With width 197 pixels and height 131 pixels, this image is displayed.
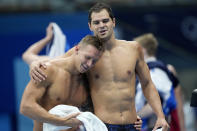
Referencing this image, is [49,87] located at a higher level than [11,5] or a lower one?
lower

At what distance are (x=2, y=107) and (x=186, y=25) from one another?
11.4 feet

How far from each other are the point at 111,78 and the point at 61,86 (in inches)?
15.3

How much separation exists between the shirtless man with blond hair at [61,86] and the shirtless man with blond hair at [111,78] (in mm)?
122

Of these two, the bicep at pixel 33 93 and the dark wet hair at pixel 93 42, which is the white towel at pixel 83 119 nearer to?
the bicep at pixel 33 93

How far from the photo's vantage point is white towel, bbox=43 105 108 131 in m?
3.25

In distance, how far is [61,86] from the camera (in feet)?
11.0

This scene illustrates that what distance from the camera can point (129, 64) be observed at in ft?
11.4

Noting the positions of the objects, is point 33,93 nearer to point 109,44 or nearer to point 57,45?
point 109,44

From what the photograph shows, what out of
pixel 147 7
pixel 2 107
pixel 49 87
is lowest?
pixel 2 107

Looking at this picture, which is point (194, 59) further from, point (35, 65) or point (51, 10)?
point (35, 65)

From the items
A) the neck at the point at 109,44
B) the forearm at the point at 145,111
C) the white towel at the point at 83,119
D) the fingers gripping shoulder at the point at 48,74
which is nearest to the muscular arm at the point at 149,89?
the neck at the point at 109,44

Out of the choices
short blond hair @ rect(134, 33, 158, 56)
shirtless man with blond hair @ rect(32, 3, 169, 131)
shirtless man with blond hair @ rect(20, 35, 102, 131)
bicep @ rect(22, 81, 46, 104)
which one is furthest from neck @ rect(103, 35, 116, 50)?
short blond hair @ rect(134, 33, 158, 56)

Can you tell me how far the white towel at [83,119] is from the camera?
128 inches

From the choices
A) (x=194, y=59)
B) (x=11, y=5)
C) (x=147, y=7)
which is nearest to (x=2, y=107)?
(x=11, y=5)
